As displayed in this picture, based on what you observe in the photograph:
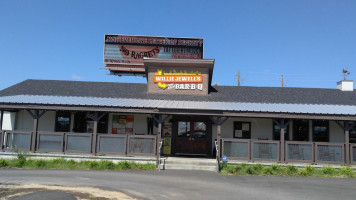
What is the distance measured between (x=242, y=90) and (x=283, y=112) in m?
6.05

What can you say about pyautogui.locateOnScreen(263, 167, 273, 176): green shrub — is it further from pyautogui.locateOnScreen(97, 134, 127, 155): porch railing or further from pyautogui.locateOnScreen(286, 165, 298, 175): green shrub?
pyautogui.locateOnScreen(97, 134, 127, 155): porch railing

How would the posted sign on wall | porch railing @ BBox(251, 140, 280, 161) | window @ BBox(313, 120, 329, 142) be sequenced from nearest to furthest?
1. porch railing @ BBox(251, 140, 280, 161)
2. window @ BBox(313, 120, 329, 142)
3. the posted sign on wall

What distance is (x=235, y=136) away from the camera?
52.4 feet

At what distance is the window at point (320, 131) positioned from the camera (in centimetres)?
1563

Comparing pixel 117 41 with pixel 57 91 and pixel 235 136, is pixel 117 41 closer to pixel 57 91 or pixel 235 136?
pixel 57 91

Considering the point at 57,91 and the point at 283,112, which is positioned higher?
the point at 57,91

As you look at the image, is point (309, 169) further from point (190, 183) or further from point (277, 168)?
point (190, 183)

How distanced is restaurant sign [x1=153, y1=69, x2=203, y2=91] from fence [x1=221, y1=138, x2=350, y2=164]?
5.44m

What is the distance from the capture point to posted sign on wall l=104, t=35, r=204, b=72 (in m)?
27.8

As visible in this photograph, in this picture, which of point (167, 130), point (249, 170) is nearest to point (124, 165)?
point (167, 130)

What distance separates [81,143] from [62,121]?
11.4 feet

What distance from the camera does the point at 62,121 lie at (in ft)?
53.7

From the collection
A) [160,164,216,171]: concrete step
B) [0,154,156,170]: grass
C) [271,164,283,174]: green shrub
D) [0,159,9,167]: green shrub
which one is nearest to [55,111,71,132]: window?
[0,154,156,170]: grass

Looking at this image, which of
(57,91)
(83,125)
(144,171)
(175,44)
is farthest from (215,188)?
(175,44)
